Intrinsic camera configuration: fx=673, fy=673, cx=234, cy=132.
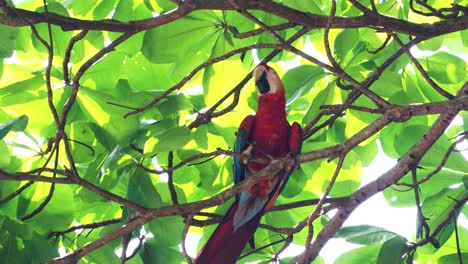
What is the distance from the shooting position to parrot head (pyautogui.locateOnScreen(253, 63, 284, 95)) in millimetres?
3391

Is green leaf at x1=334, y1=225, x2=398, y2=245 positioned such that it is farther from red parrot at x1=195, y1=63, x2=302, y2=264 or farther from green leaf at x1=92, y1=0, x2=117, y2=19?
green leaf at x1=92, y1=0, x2=117, y2=19

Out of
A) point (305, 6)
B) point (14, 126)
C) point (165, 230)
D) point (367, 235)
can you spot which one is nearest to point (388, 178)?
point (367, 235)

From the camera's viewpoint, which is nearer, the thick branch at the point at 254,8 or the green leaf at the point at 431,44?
the thick branch at the point at 254,8

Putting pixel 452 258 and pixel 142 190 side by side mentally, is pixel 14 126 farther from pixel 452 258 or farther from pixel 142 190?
pixel 452 258

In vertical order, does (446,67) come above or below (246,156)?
above

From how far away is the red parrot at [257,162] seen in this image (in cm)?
304

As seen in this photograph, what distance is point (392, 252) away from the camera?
9.55 feet

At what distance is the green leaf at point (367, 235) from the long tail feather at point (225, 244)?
0.44 metres

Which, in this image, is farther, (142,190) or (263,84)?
(263,84)

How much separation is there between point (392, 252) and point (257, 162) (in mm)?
851

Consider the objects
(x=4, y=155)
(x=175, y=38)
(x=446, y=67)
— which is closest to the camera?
(x=4, y=155)

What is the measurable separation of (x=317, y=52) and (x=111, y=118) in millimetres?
1304

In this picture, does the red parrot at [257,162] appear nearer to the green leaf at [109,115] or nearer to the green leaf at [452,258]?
the green leaf at [109,115]

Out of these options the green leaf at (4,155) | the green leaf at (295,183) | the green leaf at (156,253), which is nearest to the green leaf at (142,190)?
the green leaf at (156,253)
